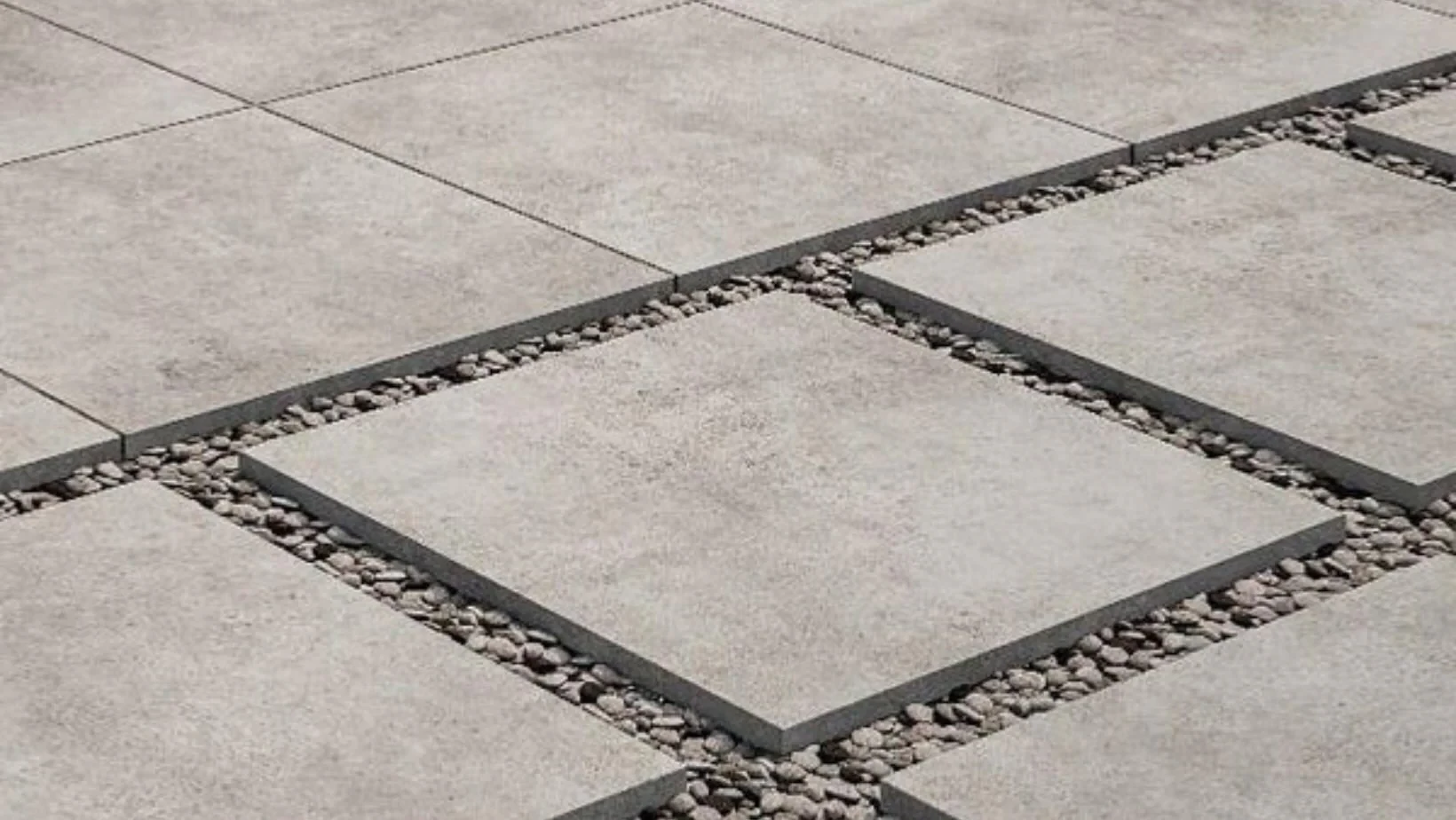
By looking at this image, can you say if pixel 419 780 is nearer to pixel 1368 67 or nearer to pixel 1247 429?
pixel 1247 429

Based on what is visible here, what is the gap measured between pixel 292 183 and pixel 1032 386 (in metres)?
1.62

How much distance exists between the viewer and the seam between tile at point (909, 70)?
20.7ft

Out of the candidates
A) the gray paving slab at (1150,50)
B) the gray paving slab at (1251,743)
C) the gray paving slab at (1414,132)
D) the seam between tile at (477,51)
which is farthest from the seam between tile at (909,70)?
the gray paving slab at (1251,743)

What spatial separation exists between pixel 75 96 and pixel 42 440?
1.71 meters

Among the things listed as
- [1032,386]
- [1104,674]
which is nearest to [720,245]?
[1032,386]

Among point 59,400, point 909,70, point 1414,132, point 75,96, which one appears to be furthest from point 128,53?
point 1414,132

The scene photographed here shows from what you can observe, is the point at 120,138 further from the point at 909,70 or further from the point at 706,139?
the point at 909,70

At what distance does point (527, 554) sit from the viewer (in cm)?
457

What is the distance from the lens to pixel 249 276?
5543 millimetres

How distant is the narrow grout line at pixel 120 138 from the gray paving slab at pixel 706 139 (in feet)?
0.49

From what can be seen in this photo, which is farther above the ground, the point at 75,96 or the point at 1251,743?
the point at 1251,743

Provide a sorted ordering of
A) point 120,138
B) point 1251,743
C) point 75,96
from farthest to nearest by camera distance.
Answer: point 75,96, point 120,138, point 1251,743

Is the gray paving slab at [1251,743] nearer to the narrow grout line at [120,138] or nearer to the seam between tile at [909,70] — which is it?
the seam between tile at [909,70]

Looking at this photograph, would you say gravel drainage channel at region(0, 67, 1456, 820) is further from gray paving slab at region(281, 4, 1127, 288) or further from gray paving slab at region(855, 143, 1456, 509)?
gray paving slab at region(281, 4, 1127, 288)
